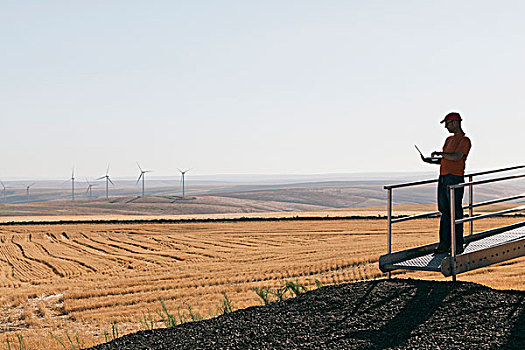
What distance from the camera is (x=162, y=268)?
2552 centimetres

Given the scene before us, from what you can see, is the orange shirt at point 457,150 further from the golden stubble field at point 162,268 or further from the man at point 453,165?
the golden stubble field at point 162,268

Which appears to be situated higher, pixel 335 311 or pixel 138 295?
pixel 335 311

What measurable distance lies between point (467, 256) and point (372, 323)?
211 cm

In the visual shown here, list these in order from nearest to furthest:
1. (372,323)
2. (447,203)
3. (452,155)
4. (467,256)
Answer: (372,323)
(467,256)
(452,155)
(447,203)

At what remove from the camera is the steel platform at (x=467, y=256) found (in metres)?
8.91

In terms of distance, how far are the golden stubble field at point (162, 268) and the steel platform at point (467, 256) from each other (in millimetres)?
2490

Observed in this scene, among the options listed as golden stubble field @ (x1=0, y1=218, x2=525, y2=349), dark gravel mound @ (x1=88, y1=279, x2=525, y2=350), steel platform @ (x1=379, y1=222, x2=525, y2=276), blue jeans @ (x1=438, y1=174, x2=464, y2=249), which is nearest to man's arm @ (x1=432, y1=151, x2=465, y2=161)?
blue jeans @ (x1=438, y1=174, x2=464, y2=249)

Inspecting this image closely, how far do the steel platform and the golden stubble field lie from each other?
2490 mm

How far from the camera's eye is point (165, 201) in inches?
5266

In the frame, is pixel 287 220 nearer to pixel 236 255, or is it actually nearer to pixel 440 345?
pixel 236 255

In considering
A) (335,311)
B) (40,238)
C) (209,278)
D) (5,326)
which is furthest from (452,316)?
(40,238)

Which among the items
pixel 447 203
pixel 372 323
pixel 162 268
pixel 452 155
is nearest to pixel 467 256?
pixel 447 203

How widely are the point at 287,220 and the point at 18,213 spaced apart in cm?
6217

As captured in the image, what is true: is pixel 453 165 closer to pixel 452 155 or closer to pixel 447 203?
pixel 452 155
